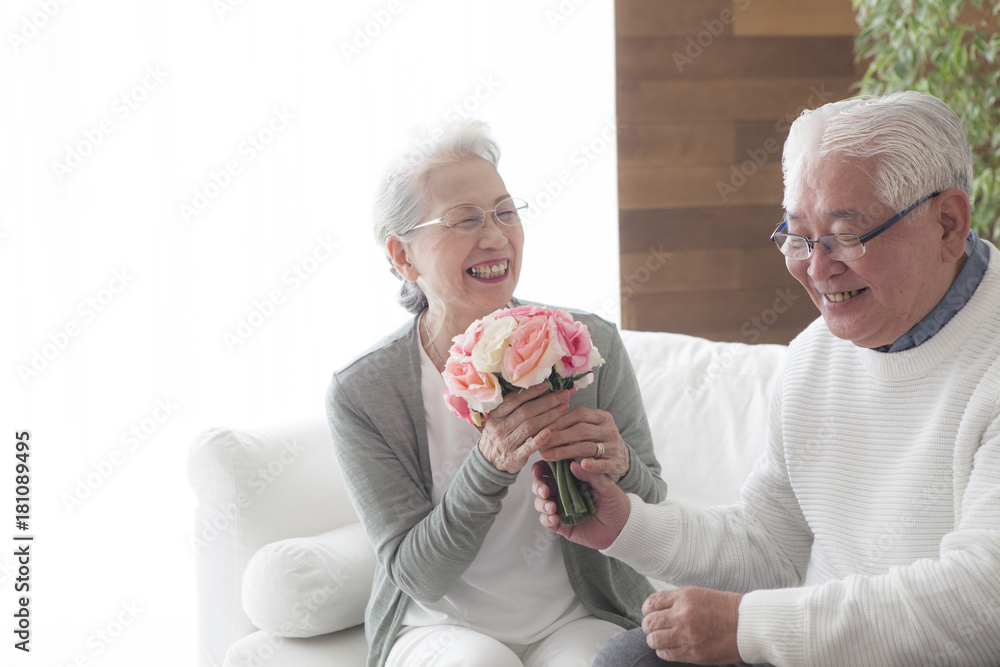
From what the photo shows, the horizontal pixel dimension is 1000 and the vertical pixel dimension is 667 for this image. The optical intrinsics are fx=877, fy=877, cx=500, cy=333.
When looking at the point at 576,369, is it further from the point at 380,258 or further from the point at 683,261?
the point at 683,261

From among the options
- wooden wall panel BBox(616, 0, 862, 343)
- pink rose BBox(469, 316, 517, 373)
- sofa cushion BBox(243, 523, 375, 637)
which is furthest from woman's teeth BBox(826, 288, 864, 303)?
wooden wall panel BBox(616, 0, 862, 343)

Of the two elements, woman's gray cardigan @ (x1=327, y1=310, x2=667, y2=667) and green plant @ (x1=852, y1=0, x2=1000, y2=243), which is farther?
green plant @ (x1=852, y1=0, x2=1000, y2=243)

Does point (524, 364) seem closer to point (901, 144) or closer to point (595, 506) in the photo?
point (595, 506)

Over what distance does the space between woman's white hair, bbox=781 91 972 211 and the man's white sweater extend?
0.59 feet

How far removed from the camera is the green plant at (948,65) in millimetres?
3006

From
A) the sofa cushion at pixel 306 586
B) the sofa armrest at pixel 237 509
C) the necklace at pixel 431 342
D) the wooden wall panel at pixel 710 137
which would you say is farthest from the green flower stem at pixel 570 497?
the wooden wall panel at pixel 710 137

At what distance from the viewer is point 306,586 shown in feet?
6.00

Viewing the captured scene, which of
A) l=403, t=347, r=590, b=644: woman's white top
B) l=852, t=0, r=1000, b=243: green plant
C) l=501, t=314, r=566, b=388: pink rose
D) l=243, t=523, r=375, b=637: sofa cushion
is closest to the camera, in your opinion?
l=501, t=314, r=566, b=388: pink rose

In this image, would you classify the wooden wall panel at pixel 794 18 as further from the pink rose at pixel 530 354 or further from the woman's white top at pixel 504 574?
the pink rose at pixel 530 354

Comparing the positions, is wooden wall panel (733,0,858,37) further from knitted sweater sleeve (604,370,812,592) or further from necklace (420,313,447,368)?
knitted sweater sleeve (604,370,812,592)

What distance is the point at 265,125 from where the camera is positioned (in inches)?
127

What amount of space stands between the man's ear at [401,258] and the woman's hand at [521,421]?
0.49 meters

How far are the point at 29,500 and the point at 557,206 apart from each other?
230 centimetres

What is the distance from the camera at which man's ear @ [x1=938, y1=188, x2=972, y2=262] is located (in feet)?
4.12
